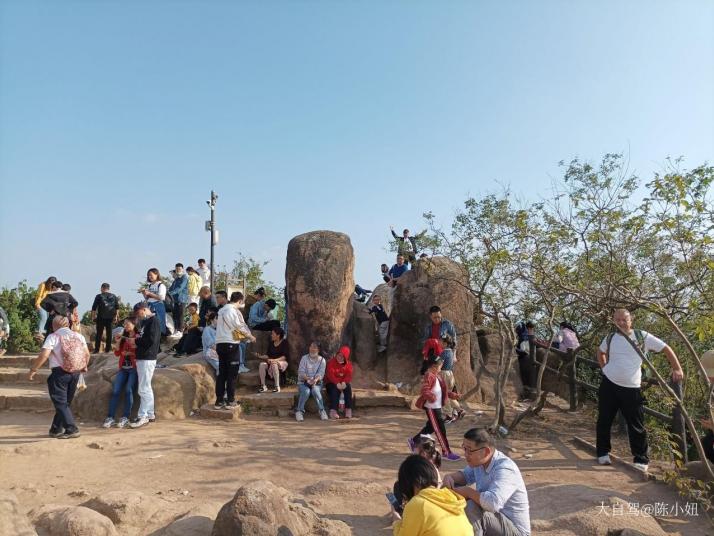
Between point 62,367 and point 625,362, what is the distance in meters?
6.78

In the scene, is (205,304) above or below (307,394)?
above

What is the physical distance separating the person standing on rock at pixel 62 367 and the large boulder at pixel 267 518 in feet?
13.4

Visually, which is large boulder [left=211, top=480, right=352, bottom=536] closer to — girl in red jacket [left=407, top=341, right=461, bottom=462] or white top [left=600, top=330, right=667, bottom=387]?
girl in red jacket [left=407, top=341, right=461, bottom=462]

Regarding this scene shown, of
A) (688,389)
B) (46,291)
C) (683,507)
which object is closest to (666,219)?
(683,507)

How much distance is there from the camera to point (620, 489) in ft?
16.7

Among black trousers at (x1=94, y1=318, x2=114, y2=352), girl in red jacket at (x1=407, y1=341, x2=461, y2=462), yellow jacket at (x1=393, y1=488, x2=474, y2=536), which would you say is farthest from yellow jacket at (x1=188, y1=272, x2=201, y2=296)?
yellow jacket at (x1=393, y1=488, x2=474, y2=536)

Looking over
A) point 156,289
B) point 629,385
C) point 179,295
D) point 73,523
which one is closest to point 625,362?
point 629,385

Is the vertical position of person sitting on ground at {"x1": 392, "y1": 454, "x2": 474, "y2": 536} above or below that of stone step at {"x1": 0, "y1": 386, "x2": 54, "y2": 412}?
above

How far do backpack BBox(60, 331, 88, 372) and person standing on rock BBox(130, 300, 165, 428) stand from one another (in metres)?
0.84

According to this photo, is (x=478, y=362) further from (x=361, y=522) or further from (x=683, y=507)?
(x=361, y=522)

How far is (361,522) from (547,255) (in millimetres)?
5163

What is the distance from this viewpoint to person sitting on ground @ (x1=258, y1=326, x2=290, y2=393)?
9.45 m

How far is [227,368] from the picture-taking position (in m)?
8.20

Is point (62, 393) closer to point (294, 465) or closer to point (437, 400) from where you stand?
point (294, 465)
